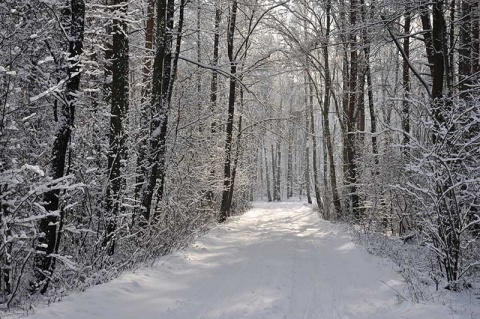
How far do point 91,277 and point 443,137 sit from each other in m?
5.89

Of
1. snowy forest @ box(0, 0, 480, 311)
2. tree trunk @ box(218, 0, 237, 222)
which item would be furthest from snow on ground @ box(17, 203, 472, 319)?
tree trunk @ box(218, 0, 237, 222)

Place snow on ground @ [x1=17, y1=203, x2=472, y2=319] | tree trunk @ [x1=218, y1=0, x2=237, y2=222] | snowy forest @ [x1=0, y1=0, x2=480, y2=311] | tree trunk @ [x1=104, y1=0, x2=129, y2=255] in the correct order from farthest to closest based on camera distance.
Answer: tree trunk @ [x1=218, y1=0, x2=237, y2=222]
tree trunk @ [x1=104, y1=0, x2=129, y2=255]
snow on ground @ [x1=17, y1=203, x2=472, y2=319]
snowy forest @ [x1=0, y1=0, x2=480, y2=311]

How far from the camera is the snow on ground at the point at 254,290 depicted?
5664 mm

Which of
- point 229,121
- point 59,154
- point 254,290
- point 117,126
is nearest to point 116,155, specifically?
point 117,126

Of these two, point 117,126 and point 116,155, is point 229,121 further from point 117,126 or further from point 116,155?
point 116,155

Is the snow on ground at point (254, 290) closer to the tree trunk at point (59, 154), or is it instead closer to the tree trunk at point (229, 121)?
the tree trunk at point (59, 154)

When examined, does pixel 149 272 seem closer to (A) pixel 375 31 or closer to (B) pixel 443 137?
(B) pixel 443 137

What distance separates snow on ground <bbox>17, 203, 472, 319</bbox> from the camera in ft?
18.6

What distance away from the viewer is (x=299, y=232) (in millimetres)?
15242

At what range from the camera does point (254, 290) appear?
22.8 ft

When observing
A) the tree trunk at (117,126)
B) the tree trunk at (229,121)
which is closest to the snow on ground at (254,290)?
the tree trunk at (117,126)

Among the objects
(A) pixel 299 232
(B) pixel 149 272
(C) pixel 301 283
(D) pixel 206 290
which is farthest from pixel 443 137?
(A) pixel 299 232

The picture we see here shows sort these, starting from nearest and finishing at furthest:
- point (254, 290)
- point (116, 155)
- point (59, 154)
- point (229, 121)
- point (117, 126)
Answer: point (59, 154)
point (254, 290)
point (116, 155)
point (117, 126)
point (229, 121)

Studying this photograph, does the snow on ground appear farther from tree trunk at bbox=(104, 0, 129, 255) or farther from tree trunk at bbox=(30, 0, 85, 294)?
tree trunk at bbox=(104, 0, 129, 255)
